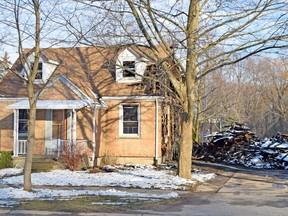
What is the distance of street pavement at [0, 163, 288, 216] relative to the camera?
10562 millimetres

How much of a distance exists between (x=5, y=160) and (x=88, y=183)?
735 centimetres

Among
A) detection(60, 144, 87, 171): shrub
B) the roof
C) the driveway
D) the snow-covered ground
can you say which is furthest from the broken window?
the driveway

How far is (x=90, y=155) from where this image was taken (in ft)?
73.4

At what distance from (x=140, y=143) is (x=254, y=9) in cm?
1125

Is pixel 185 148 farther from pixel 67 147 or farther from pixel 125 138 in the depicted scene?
pixel 125 138

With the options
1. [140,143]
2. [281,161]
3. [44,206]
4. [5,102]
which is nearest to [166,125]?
[140,143]

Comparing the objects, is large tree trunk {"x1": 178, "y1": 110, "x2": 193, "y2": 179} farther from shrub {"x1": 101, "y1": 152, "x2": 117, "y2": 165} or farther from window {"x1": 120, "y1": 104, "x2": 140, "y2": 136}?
shrub {"x1": 101, "y1": 152, "x2": 117, "y2": 165}

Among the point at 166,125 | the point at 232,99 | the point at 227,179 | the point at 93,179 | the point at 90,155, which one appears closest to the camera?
the point at 93,179

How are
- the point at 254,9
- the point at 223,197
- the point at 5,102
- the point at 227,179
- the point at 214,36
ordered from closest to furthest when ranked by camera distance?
the point at 223,197 → the point at 254,9 → the point at 214,36 → the point at 227,179 → the point at 5,102

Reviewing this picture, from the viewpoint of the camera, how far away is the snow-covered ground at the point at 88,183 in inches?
496

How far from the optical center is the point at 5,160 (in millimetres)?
21125

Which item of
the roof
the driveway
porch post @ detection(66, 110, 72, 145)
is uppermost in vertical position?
the roof

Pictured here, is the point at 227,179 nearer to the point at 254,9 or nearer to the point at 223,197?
the point at 223,197

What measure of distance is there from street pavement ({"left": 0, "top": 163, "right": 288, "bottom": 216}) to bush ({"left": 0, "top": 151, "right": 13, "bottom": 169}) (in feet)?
33.8
